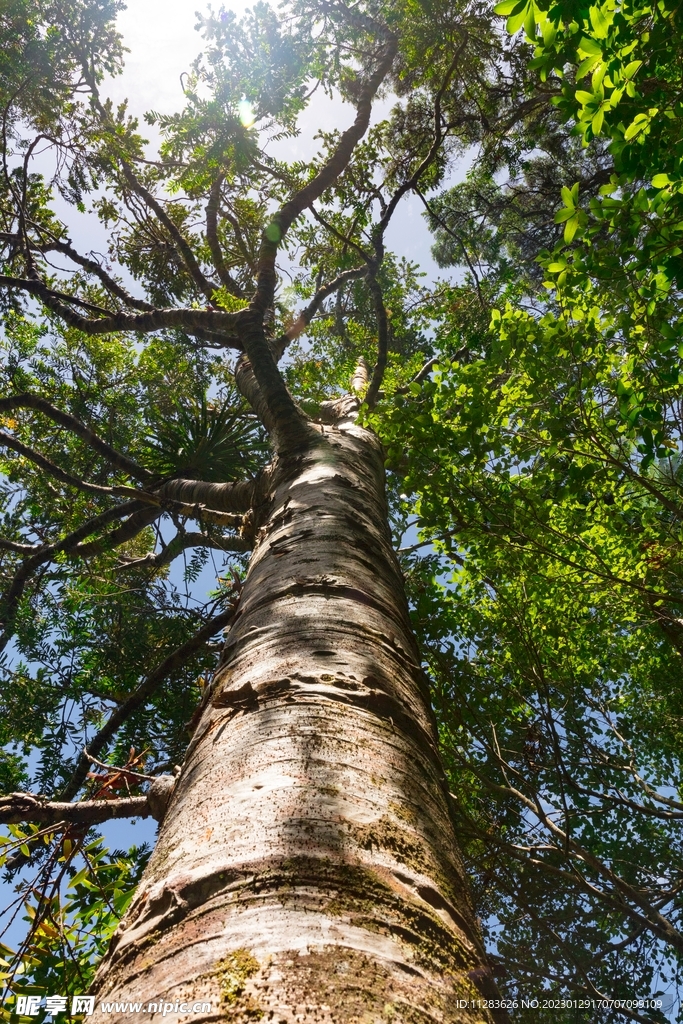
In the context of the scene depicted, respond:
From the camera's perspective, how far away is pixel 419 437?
2861mm

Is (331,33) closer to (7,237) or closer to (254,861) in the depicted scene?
(7,237)

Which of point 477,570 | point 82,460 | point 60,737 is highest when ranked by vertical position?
point 82,460

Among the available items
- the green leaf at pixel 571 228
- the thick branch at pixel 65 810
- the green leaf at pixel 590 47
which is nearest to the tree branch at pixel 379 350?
the green leaf at pixel 571 228

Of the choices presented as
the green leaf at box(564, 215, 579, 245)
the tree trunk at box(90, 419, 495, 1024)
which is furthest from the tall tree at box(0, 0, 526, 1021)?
the green leaf at box(564, 215, 579, 245)

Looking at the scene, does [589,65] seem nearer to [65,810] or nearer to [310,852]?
[310,852]

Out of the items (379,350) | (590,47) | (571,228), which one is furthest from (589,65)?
(379,350)

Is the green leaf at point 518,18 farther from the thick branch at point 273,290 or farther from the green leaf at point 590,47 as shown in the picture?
the thick branch at point 273,290

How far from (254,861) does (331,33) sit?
7.59 m

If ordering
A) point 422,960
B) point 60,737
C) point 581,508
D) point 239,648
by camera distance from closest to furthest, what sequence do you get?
1. point 422,960
2. point 239,648
3. point 581,508
4. point 60,737

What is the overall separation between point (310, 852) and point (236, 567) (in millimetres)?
5350

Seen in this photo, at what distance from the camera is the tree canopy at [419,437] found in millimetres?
2129

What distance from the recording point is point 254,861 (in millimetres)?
781

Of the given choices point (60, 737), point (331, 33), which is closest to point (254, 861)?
point (60, 737)

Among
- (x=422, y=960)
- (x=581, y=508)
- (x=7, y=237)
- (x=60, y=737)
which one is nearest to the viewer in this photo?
(x=422, y=960)
